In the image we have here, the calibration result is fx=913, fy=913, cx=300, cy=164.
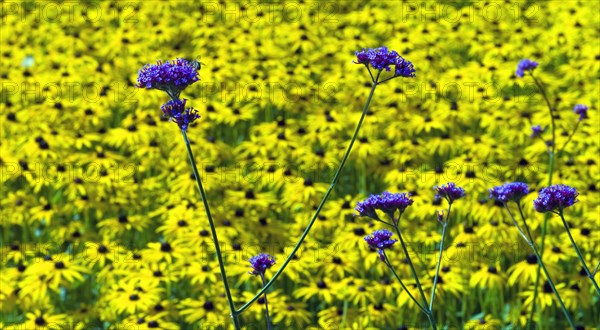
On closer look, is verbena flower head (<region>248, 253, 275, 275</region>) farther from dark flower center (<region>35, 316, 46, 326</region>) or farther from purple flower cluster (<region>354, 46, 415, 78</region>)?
dark flower center (<region>35, 316, 46, 326</region>)

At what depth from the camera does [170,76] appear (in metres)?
2.86

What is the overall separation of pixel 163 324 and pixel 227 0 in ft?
21.0

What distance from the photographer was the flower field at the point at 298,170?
5.73 meters

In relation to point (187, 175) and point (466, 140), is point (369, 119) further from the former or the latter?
point (187, 175)

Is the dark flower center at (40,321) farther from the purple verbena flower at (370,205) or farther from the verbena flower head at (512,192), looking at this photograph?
the verbena flower head at (512,192)

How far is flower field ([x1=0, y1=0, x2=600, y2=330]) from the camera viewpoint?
5.73m

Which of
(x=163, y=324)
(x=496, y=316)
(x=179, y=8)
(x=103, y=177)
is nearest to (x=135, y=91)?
(x=103, y=177)

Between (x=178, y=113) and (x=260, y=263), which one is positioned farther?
(x=260, y=263)

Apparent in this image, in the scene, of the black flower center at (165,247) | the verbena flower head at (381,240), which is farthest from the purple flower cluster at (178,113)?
the black flower center at (165,247)

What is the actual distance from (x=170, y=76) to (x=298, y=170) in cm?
446

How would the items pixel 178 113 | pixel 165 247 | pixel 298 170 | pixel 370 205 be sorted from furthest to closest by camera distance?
pixel 298 170 < pixel 165 247 < pixel 370 205 < pixel 178 113

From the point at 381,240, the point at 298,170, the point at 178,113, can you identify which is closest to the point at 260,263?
the point at 381,240

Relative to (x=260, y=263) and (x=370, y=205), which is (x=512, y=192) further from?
(x=260, y=263)

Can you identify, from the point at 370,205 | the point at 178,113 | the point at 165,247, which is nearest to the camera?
the point at 178,113
